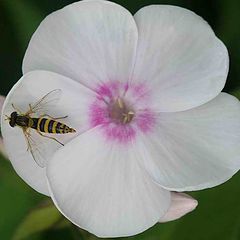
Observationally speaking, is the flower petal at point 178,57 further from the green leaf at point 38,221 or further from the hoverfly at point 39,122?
the green leaf at point 38,221

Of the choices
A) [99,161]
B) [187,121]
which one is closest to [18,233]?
[99,161]

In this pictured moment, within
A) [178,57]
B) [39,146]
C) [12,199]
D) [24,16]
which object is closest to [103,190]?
[39,146]

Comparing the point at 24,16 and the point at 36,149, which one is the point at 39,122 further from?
the point at 24,16

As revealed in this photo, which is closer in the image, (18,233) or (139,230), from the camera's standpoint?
(139,230)

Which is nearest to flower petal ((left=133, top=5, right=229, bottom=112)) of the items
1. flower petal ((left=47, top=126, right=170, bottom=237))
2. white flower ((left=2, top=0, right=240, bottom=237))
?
white flower ((left=2, top=0, right=240, bottom=237))

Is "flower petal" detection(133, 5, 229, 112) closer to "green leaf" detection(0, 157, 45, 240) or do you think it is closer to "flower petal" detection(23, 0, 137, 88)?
"flower petal" detection(23, 0, 137, 88)

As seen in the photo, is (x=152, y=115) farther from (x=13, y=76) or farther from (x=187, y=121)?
(x=13, y=76)

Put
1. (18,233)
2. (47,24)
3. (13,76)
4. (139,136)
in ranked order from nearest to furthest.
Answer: (47,24), (139,136), (18,233), (13,76)
